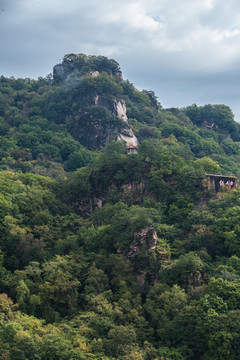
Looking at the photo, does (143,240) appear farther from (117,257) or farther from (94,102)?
(94,102)

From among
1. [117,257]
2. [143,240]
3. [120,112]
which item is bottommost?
[117,257]

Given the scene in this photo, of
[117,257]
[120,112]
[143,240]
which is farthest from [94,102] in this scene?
[117,257]

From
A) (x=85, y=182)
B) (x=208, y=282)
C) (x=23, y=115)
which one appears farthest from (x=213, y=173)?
(x=23, y=115)

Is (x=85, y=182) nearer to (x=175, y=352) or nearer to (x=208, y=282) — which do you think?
(x=208, y=282)

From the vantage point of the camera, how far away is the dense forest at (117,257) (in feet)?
78.5

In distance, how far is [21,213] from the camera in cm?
3562

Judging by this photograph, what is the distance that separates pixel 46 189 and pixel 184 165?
45.4 ft

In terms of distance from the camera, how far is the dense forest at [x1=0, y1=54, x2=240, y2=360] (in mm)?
23922

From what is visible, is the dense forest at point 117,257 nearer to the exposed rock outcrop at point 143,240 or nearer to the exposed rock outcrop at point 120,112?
the exposed rock outcrop at point 143,240

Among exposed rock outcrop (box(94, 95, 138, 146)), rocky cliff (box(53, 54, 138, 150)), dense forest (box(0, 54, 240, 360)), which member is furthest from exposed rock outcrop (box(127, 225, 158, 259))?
exposed rock outcrop (box(94, 95, 138, 146))

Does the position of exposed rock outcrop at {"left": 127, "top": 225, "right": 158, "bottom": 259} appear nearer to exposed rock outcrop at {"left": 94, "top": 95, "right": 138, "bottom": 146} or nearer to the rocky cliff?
the rocky cliff

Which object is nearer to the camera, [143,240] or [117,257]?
[117,257]

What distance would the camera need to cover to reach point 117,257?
31.3 metres

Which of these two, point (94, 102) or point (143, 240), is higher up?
point (94, 102)
